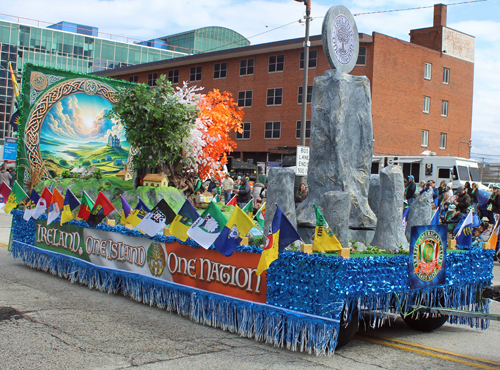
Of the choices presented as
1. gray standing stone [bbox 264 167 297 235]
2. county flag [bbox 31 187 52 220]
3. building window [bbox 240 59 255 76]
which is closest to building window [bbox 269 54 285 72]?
building window [bbox 240 59 255 76]

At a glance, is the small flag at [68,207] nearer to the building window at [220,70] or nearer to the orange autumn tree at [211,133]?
the orange autumn tree at [211,133]

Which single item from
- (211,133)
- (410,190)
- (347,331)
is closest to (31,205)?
(211,133)

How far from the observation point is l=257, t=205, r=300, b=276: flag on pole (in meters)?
5.43

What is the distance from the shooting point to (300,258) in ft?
18.0

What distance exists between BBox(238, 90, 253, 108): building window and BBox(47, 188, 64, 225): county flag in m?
33.1

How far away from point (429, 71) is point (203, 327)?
37.2m

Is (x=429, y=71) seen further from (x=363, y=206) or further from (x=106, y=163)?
(x=363, y=206)

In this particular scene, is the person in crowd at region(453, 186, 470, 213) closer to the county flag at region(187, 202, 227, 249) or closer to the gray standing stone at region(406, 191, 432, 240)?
the gray standing stone at region(406, 191, 432, 240)

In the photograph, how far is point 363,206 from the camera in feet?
26.7

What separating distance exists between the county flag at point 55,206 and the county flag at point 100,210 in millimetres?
960

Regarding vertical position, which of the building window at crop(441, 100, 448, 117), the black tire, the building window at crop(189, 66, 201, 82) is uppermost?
the building window at crop(189, 66, 201, 82)

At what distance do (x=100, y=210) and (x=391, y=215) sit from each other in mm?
4370

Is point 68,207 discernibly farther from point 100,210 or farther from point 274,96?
point 274,96

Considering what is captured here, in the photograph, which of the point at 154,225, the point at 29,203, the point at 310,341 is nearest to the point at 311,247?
the point at 310,341
